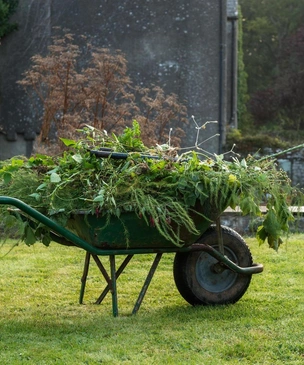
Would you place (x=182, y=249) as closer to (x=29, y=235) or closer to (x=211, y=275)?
(x=211, y=275)

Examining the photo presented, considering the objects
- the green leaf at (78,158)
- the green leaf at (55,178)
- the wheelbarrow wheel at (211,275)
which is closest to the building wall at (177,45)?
the wheelbarrow wheel at (211,275)

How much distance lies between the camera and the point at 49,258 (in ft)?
26.0

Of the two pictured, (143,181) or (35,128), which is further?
(35,128)

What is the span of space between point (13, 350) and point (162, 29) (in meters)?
13.6

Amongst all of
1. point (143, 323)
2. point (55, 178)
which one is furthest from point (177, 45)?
point (143, 323)

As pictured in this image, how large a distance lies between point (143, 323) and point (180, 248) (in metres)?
0.59

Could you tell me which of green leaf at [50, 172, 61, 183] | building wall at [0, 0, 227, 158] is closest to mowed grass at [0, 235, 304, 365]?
green leaf at [50, 172, 61, 183]

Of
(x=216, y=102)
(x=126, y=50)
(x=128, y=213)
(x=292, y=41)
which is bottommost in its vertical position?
(x=128, y=213)

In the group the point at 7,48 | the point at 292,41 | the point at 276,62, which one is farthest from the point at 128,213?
the point at 276,62

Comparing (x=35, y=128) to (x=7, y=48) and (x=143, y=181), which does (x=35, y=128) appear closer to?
(x=7, y=48)

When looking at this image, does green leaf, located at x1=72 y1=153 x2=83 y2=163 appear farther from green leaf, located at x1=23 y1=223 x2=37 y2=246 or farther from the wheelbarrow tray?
green leaf, located at x1=23 y1=223 x2=37 y2=246

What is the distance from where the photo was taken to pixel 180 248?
5145 mm

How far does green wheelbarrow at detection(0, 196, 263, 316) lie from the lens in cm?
487

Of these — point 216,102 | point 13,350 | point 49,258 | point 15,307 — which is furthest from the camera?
point 216,102
